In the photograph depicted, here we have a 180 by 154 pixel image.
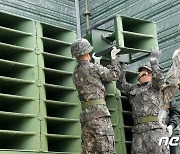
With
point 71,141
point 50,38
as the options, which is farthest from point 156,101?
point 50,38

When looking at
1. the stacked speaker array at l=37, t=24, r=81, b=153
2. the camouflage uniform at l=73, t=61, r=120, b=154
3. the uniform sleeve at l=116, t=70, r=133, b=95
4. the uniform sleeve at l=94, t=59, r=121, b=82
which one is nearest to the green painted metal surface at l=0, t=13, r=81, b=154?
the stacked speaker array at l=37, t=24, r=81, b=153

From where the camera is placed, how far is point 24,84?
498 centimetres

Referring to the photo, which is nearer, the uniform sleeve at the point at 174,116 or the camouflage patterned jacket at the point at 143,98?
the camouflage patterned jacket at the point at 143,98

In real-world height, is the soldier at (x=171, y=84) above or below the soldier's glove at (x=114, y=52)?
below

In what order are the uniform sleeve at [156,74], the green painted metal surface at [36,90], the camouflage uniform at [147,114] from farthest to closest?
1. the camouflage uniform at [147,114]
2. the uniform sleeve at [156,74]
3. the green painted metal surface at [36,90]

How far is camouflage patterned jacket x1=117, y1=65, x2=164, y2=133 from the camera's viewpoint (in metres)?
5.39

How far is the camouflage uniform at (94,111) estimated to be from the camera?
483 centimetres

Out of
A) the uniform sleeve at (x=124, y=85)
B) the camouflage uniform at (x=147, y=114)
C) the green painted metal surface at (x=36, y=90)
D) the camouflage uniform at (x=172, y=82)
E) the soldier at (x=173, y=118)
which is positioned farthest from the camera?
the uniform sleeve at (x=124, y=85)

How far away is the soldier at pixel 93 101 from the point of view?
4.84 m

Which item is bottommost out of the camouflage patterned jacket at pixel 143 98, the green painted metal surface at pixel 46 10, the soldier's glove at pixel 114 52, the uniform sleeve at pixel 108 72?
the camouflage patterned jacket at pixel 143 98

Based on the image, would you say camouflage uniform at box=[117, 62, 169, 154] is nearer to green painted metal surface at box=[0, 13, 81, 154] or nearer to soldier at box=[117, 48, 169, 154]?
soldier at box=[117, 48, 169, 154]

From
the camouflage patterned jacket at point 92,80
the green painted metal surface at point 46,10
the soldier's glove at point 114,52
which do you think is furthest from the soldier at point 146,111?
the green painted metal surface at point 46,10

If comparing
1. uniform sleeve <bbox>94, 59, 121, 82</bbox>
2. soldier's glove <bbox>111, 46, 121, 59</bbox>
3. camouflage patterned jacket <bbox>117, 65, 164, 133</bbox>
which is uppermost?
soldier's glove <bbox>111, 46, 121, 59</bbox>

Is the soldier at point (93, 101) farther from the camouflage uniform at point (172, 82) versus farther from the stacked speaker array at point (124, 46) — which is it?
the camouflage uniform at point (172, 82)
